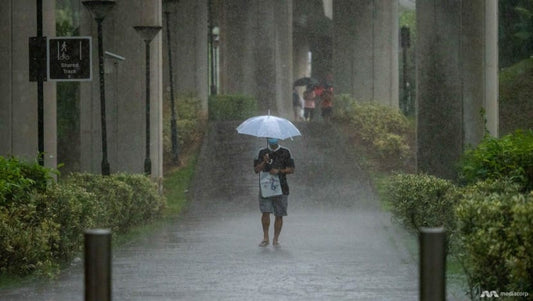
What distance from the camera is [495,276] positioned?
10.7 meters

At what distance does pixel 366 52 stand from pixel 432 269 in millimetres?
41370

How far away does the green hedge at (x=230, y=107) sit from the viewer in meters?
46.7

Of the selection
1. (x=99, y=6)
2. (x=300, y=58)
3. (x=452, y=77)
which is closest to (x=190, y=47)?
(x=452, y=77)

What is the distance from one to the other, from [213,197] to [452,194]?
510 inches

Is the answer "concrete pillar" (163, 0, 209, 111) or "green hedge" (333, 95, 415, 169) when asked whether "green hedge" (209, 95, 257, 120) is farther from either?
"green hedge" (333, 95, 415, 169)

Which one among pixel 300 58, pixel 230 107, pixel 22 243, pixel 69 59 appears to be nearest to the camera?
pixel 22 243

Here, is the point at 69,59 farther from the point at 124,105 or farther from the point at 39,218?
the point at 124,105

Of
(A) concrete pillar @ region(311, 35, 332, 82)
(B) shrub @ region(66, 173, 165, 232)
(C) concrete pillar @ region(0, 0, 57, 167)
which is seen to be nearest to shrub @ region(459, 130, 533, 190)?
(B) shrub @ region(66, 173, 165, 232)

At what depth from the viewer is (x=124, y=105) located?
2919 cm

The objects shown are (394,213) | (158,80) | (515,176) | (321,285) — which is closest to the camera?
(321,285)

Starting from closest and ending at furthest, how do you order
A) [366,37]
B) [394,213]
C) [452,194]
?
[452,194] < [394,213] < [366,37]

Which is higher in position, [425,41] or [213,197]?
[425,41]

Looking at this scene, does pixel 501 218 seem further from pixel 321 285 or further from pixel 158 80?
pixel 158 80

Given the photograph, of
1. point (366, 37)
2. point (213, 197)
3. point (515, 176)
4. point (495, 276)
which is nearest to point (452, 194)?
point (515, 176)
